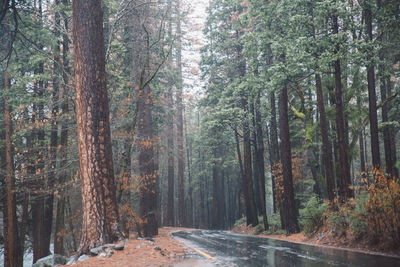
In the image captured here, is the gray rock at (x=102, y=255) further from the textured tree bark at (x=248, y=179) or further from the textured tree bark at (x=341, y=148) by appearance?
the textured tree bark at (x=248, y=179)

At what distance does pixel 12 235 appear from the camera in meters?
14.2

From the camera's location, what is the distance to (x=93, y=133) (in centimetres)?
816

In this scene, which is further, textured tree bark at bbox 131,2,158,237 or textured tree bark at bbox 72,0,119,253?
textured tree bark at bbox 131,2,158,237

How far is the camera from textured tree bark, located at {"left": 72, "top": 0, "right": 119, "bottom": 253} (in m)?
7.91

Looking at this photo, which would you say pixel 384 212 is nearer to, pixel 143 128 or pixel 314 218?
pixel 314 218

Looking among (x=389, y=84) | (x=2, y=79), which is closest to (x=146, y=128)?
(x=2, y=79)

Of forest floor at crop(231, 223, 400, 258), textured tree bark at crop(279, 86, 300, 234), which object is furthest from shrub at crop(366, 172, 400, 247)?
textured tree bark at crop(279, 86, 300, 234)

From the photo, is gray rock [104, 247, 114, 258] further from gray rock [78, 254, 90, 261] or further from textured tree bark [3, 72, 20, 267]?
textured tree bark [3, 72, 20, 267]

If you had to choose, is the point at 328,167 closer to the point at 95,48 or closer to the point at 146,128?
the point at 146,128

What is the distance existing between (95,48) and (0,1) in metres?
2.81

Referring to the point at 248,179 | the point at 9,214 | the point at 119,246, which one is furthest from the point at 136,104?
the point at 248,179

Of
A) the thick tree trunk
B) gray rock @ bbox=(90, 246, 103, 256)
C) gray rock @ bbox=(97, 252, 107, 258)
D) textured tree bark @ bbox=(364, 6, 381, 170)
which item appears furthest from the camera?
the thick tree trunk

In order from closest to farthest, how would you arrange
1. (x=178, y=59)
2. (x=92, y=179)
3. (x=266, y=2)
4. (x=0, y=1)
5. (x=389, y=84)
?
(x=0, y=1), (x=92, y=179), (x=266, y=2), (x=389, y=84), (x=178, y=59)

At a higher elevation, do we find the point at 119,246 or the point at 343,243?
the point at 119,246
